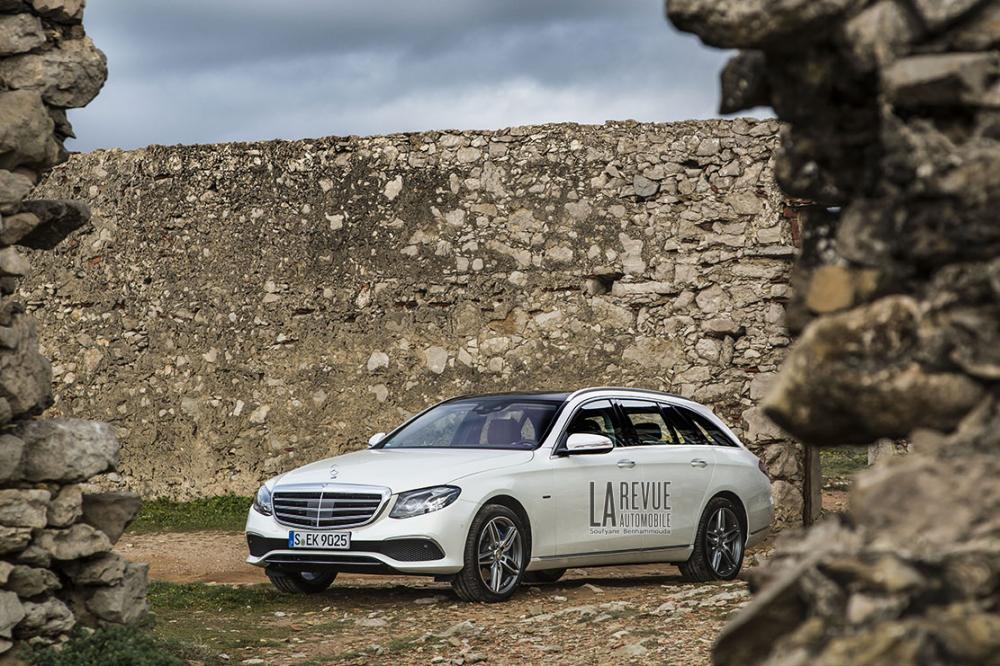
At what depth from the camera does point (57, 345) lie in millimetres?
16297

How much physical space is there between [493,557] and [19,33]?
4775mm

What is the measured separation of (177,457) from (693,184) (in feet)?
20.6

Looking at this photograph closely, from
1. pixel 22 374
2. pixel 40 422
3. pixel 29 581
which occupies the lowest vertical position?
pixel 29 581

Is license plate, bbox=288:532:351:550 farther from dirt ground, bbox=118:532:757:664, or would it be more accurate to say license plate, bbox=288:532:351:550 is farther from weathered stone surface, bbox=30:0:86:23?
weathered stone surface, bbox=30:0:86:23

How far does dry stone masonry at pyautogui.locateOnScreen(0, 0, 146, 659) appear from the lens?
7.04 metres

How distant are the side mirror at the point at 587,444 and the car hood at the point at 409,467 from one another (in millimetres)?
322

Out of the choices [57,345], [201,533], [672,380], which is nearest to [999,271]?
[672,380]

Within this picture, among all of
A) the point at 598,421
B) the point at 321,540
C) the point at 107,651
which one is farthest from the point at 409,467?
the point at 107,651

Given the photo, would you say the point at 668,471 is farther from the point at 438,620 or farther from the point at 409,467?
the point at 438,620

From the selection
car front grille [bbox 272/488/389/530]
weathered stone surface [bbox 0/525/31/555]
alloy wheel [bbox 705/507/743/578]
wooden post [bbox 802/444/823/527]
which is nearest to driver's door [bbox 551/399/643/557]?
alloy wheel [bbox 705/507/743/578]

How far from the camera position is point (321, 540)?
32.2 ft

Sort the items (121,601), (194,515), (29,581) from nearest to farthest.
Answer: (29,581)
(121,601)
(194,515)

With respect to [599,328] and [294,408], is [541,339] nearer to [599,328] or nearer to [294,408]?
[599,328]

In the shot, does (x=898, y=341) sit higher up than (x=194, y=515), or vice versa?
(x=898, y=341)
